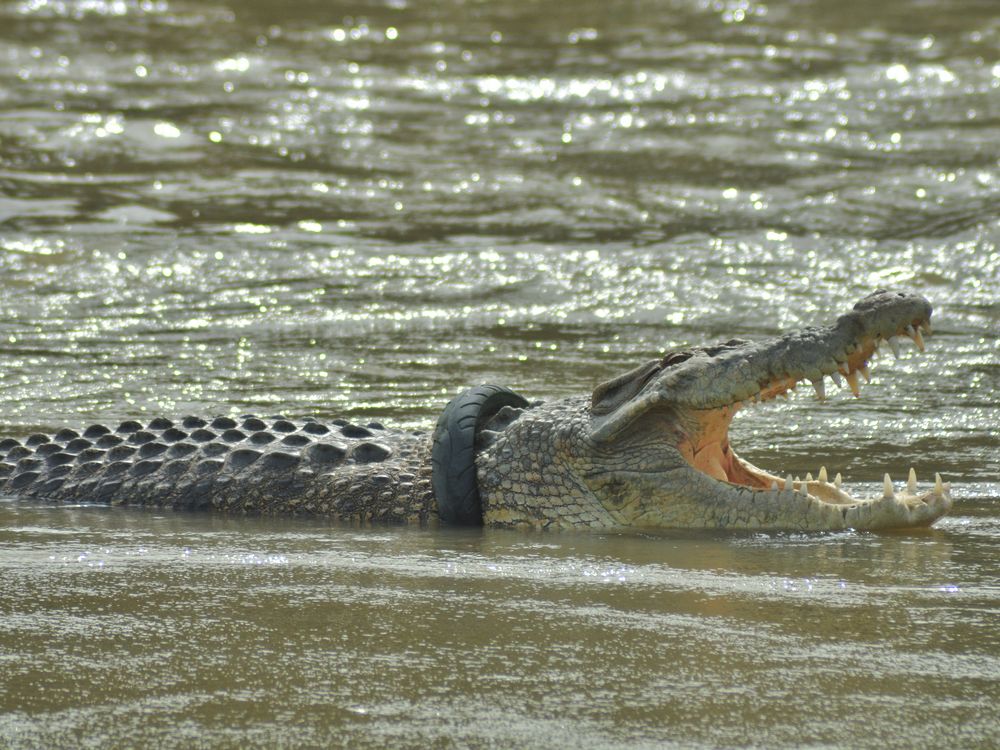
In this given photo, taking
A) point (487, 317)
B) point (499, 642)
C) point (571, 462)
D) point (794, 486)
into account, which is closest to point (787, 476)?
point (794, 486)

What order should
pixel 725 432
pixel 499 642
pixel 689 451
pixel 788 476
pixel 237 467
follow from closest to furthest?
pixel 499 642 < pixel 788 476 < pixel 689 451 < pixel 725 432 < pixel 237 467

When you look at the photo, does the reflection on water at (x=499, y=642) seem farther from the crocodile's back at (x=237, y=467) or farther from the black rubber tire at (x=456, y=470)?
the crocodile's back at (x=237, y=467)

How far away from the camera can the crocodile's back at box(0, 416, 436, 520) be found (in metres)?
5.11

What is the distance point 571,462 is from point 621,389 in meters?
0.29

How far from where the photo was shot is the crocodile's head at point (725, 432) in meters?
4.45

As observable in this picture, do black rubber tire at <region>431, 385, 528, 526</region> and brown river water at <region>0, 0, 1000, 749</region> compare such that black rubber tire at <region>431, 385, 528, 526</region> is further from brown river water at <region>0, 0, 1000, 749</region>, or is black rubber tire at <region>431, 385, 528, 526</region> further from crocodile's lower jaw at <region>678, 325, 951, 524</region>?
crocodile's lower jaw at <region>678, 325, 951, 524</region>

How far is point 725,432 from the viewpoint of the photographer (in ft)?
16.1

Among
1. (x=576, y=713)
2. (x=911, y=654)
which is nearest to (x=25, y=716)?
(x=576, y=713)

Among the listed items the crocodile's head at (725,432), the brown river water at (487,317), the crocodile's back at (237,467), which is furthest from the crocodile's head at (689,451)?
the crocodile's back at (237,467)

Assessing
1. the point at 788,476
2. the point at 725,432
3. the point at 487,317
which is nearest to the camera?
the point at 788,476

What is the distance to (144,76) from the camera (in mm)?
16094

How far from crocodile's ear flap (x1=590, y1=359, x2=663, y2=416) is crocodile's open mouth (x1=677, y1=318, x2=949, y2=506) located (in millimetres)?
196

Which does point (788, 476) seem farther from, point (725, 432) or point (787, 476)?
point (725, 432)

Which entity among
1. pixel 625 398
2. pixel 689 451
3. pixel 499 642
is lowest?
pixel 499 642
